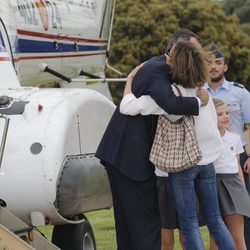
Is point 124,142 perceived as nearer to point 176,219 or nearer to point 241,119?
point 176,219

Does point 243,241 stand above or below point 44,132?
below

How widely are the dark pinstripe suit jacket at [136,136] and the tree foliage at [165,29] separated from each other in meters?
28.3

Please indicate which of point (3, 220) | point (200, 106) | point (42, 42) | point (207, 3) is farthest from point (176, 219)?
point (207, 3)

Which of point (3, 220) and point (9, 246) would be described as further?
point (3, 220)

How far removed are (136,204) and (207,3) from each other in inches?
1291

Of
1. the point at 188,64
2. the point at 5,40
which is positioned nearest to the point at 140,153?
the point at 188,64

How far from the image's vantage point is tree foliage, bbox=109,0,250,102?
36.4 metres

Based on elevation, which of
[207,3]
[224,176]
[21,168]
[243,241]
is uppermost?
[21,168]

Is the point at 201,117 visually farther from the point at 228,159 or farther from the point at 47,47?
the point at 47,47

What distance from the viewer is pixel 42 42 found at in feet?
31.6

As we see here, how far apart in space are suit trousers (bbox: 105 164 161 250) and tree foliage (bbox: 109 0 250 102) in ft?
92.6

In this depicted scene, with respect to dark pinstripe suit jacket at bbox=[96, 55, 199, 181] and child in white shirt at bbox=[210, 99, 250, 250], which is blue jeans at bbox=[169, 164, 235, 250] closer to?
dark pinstripe suit jacket at bbox=[96, 55, 199, 181]

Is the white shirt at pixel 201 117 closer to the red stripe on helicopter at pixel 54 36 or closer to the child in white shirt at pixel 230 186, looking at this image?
the child in white shirt at pixel 230 186

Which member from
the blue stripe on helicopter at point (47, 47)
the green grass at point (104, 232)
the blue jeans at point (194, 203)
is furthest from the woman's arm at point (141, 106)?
the green grass at point (104, 232)
